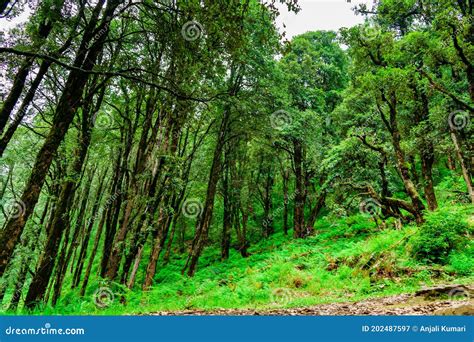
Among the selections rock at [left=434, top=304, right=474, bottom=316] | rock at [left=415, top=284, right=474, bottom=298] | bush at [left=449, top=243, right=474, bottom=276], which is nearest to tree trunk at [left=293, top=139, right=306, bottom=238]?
bush at [left=449, top=243, right=474, bottom=276]

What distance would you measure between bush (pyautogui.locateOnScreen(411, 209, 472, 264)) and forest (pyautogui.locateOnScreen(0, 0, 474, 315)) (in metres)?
0.04

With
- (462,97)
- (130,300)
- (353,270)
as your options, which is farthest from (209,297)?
(462,97)

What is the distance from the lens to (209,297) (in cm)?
895

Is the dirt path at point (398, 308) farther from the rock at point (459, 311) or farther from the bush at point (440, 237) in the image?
the bush at point (440, 237)

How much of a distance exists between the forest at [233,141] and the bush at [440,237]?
1.6 inches

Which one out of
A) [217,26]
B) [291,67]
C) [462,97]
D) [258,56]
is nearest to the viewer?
[217,26]

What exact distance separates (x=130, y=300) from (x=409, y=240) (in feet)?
28.0

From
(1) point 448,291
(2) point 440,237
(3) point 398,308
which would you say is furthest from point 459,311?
(2) point 440,237

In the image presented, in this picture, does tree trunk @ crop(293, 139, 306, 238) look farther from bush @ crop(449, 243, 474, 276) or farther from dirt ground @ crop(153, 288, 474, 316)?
dirt ground @ crop(153, 288, 474, 316)

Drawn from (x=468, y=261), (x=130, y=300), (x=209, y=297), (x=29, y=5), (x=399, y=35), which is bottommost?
(x=130, y=300)

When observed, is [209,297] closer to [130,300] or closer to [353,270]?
[130,300]

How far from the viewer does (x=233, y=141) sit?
1947 centimetres

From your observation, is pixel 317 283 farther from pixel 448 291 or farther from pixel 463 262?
pixel 448 291

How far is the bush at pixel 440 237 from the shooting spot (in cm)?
870
